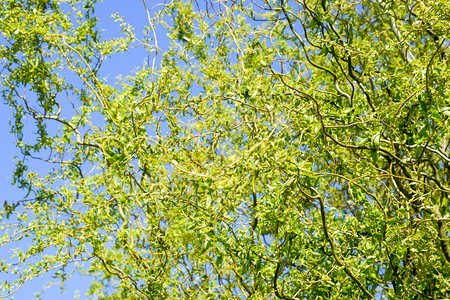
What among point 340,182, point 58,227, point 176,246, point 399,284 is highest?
point 340,182

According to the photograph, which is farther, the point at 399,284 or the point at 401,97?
the point at 401,97

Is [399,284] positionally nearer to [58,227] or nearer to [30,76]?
[58,227]

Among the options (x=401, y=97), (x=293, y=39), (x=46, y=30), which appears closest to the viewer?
(x=401, y=97)

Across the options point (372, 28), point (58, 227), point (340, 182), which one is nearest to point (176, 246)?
point (58, 227)

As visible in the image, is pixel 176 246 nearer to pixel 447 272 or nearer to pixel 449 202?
pixel 447 272

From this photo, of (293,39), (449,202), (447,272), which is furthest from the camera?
(293,39)

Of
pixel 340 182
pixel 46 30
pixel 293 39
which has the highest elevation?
pixel 46 30

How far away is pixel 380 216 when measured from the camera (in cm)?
525

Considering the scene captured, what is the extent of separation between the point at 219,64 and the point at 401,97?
3196 millimetres

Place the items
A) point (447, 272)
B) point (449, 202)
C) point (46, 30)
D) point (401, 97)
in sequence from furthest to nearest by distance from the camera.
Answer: point (46, 30), point (449, 202), point (401, 97), point (447, 272)

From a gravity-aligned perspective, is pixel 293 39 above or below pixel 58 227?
above

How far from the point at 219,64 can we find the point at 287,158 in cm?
482

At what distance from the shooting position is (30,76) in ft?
30.3

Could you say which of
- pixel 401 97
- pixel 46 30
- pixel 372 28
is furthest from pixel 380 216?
pixel 46 30
